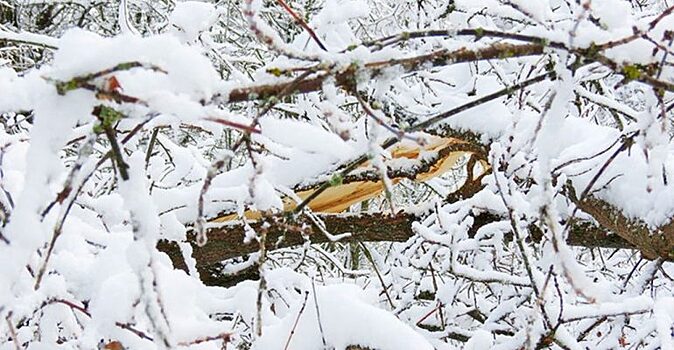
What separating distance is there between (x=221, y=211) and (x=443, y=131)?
0.91m

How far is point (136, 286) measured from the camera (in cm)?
146

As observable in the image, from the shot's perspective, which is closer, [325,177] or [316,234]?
[325,177]

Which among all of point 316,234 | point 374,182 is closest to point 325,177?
point 374,182

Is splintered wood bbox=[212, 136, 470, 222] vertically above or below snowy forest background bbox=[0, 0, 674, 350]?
above

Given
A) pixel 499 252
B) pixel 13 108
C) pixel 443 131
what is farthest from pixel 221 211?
pixel 13 108

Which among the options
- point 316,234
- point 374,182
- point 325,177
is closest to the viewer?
point 325,177

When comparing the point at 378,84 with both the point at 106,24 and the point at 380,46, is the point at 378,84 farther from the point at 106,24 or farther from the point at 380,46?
the point at 106,24

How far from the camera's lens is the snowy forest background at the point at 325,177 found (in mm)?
959

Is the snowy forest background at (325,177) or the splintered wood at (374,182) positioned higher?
the splintered wood at (374,182)

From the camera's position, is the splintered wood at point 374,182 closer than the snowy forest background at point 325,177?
No

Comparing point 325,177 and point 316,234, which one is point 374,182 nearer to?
point 325,177

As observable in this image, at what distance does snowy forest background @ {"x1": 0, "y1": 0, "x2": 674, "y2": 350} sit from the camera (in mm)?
959

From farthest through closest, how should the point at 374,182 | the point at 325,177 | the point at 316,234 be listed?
the point at 316,234, the point at 374,182, the point at 325,177

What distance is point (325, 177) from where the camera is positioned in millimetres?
2990
